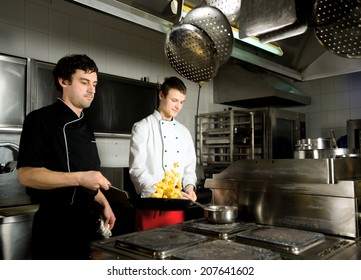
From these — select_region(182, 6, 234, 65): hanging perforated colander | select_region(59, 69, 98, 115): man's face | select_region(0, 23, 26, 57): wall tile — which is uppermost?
select_region(0, 23, 26, 57): wall tile

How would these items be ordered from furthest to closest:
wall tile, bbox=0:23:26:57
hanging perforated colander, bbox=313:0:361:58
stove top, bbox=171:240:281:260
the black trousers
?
wall tile, bbox=0:23:26:57 → the black trousers → hanging perforated colander, bbox=313:0:361:58 → stove top, bbox=171:240:281:260

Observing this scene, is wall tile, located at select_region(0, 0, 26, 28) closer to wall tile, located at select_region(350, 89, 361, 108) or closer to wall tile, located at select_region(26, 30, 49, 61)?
wall tile, located at select_region(26, 30, 49, 61)

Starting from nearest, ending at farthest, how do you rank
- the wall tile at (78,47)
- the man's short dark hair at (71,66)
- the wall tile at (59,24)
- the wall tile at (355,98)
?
the man's short dark hair at (71,66) < the wall tile at (59,24) < the wall tile at (78,47) < the wall tile at (355,98)

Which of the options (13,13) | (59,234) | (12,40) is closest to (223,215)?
(59,234)

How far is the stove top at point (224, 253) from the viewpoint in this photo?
88cm

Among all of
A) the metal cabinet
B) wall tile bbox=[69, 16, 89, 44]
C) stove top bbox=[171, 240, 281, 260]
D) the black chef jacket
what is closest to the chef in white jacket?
the black chef jacket

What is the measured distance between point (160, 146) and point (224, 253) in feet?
3.91

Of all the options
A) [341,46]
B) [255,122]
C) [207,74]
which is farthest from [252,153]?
[341,46]

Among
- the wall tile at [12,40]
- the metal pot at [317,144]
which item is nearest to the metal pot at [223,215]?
the metal pot at [317,144]

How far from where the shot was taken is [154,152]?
79.5 inches

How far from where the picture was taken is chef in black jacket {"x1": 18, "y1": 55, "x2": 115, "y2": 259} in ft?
4.06

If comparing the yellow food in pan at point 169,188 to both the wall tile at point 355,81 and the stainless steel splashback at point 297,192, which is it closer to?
the stainless steel splashback at point 297,192

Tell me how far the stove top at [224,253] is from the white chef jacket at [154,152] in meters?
0.91

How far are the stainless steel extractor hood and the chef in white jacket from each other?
171 cm
